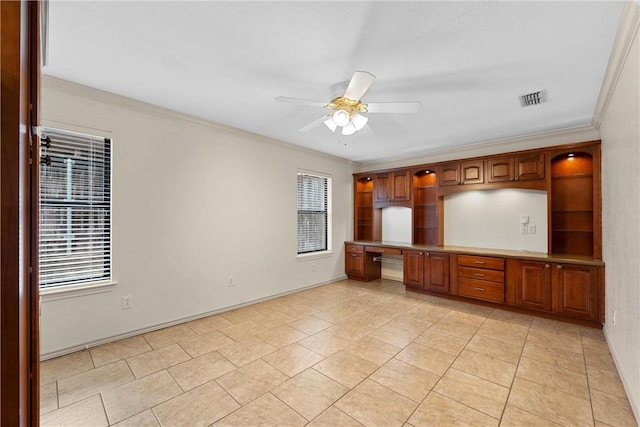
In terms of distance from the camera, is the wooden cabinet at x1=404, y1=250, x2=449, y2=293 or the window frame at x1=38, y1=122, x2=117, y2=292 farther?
the wooden cabinet at x1=404, y1=250, x2=449, y2=293

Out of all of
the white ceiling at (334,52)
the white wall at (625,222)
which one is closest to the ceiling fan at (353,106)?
the white ceiling at (334,52)

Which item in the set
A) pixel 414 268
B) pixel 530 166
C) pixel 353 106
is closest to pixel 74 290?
pixel 353 106

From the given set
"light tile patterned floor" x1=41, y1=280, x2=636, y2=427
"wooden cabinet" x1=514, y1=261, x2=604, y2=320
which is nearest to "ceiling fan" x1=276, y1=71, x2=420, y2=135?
"light tile patterned floor" x1=41, y1=280, x2=636, y2=427

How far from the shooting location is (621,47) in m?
1.95

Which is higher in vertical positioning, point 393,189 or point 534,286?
point 393,189

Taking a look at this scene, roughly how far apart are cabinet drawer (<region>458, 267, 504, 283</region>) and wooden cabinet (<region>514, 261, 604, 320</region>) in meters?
0.21

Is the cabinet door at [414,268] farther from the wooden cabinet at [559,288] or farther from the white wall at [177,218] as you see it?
the white wall at [177,218]

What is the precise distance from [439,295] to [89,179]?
4971 millimetres

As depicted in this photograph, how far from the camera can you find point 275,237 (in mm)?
4578

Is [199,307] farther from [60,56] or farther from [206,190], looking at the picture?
[60,56]

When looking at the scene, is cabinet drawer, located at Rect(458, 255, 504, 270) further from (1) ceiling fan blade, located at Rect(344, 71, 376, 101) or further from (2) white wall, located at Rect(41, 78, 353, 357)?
(1) ceiling fan blade, located at Rect(344, 71, 376, 101)

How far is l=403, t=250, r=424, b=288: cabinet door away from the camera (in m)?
4.76

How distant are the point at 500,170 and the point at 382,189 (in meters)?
2.05

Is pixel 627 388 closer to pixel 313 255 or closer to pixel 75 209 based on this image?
pixel 313 255
